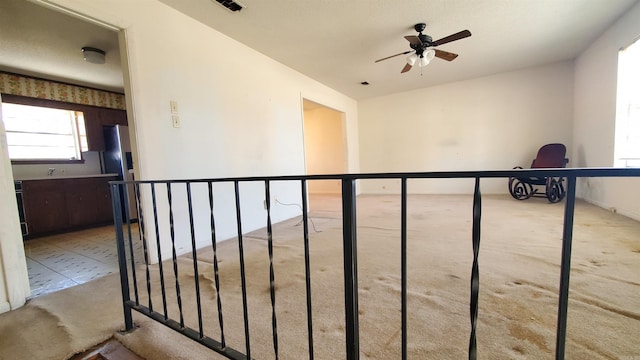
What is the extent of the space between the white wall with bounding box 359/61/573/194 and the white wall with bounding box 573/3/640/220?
35 cm

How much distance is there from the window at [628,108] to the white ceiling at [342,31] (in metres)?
0.54

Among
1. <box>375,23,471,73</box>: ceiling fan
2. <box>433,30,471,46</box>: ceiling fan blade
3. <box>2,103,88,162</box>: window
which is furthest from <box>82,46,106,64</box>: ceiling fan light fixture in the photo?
<box>433,30,471,46</box>: ceiling fan blade

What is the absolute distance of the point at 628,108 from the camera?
309 centimetres

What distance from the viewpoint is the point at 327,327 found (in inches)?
50.3

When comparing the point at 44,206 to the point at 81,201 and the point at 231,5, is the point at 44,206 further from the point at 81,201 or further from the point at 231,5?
the point at 231,5

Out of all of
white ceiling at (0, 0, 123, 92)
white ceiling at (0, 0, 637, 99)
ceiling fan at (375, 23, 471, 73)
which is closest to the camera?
white ceiling at (0, 0, 123, 92)

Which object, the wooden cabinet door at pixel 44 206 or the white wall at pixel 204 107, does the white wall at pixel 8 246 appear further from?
the wooden cabinet door at pixel 44 206

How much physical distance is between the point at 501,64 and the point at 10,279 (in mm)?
6641

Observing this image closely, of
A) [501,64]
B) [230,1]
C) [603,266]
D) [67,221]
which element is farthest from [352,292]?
[501,64]

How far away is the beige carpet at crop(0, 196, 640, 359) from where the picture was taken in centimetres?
114

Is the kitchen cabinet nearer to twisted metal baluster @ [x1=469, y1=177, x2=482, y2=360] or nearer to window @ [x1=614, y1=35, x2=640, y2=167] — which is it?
twisted metal baluster @ [x1=469, y1=177, x2=482, y2=360]

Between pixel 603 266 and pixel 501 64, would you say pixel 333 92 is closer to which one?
pixel 501 64

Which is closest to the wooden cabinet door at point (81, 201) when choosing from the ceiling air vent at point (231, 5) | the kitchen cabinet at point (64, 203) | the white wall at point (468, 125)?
the kitchen cabinet at point (64, 203)

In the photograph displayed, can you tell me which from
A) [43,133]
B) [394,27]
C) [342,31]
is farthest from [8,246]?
[394,27]
